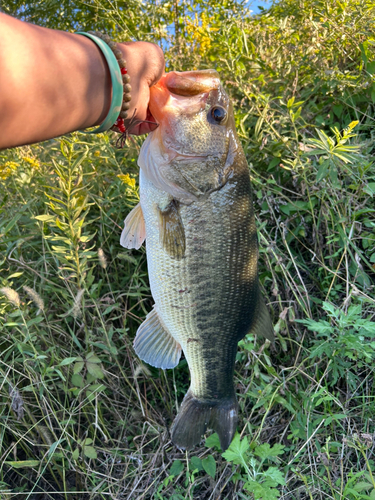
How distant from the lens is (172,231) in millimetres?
1629

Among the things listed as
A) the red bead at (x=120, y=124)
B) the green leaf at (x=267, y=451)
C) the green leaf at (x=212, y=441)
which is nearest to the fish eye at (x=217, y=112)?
the red bead at (x=120, y=124)

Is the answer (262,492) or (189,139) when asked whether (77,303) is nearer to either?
(189,139)

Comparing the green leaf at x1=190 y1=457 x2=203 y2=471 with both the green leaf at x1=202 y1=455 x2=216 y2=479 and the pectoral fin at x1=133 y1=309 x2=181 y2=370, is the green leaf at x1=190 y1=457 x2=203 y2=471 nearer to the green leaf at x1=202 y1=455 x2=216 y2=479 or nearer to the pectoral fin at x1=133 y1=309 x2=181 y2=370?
the green leaf at x1=202 y1=455 x2=216 y2=479

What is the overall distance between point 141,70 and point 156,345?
1.21 meters

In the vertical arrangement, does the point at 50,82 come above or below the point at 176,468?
above

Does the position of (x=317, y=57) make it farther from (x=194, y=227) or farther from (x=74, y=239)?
(x=74, y=239)

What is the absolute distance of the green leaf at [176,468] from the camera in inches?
83.9

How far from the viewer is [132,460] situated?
233 cm

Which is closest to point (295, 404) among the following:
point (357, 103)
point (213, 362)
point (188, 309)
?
point (213, 362)

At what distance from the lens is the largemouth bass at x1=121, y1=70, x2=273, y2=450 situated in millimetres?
1613

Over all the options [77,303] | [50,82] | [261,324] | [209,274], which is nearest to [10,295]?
[77,303]

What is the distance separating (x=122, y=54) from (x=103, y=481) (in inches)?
85.8

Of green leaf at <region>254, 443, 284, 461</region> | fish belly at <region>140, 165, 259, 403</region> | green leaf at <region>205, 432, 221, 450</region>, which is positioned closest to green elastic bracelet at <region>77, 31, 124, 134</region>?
fish belly at <region>140, 165, 259, 403</region>

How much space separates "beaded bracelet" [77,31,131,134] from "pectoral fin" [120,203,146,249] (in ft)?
1.51
